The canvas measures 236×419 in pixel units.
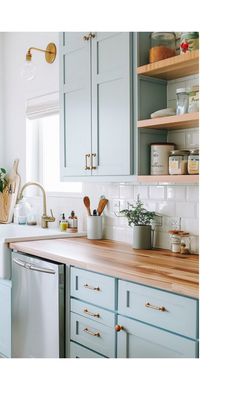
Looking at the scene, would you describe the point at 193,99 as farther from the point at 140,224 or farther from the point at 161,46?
the point at 140,224

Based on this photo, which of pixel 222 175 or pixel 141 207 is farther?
pixel 141 207

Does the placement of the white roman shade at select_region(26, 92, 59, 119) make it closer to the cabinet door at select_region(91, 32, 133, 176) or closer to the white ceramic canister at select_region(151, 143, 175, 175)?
the cabinet door at select_region(91, 32, 133, 176)

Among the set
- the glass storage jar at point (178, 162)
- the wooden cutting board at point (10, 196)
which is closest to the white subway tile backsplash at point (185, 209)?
the glass storage jar at point (178, 162)

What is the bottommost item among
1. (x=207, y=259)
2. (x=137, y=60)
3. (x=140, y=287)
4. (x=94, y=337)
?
(x=94, y=337)

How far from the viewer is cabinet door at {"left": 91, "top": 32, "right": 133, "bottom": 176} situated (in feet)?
8.68

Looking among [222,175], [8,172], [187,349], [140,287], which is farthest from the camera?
[8,172]

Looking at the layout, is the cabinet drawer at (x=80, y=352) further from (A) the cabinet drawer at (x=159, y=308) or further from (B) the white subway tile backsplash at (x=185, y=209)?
(B) the white subway tile backsplash at (x=185, y=209)

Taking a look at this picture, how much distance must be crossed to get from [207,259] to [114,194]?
2.37 m

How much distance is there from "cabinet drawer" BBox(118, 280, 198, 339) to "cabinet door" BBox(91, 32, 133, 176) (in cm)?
81

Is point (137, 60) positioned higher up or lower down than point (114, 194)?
higher up

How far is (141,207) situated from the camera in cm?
301

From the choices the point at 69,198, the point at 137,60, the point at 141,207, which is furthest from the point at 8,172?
the point at 137,60
